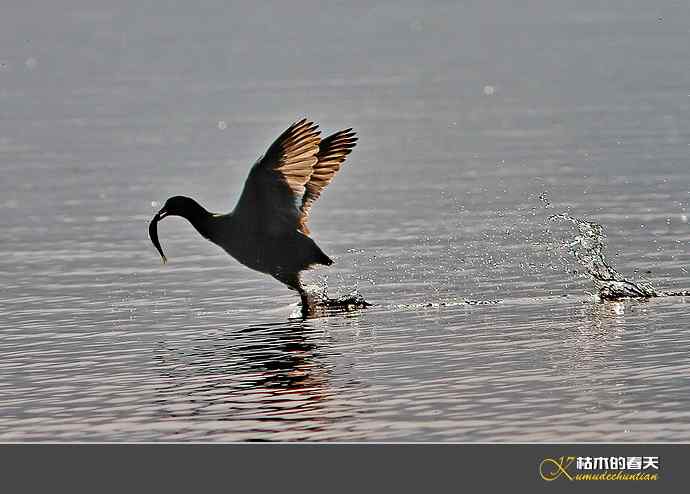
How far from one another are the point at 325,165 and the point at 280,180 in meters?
1.59

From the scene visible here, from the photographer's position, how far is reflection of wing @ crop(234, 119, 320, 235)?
17344 mm

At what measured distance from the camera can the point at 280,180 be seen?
17.4 metres

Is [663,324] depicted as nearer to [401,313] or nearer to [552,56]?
[401,313]

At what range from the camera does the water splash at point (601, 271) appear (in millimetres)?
18234

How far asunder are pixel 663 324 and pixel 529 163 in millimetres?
14182

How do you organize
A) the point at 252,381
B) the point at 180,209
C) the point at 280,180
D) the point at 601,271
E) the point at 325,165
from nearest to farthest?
the point at 252,381, the point at 280,180, the point at 180,209, the point at 325,165, the point at 601,271

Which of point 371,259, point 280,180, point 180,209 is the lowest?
point 371,259

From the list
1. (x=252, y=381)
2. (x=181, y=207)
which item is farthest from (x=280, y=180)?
(x=252, y=381)

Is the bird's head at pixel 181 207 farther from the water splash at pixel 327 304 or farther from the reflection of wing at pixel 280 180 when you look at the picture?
the water splash at pixel 327 304

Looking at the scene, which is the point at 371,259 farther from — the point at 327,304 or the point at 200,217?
the point at 200,217

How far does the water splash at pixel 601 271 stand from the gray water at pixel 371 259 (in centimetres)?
26

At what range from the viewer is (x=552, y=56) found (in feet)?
182

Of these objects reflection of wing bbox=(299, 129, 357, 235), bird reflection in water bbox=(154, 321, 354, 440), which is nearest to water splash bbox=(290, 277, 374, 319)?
bird reflection in water bbox=(154, 321, 354, 440)

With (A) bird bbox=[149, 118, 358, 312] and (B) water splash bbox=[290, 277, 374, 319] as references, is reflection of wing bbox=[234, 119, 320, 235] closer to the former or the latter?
(A) bird bbox=[149, 118, 358, 312]
